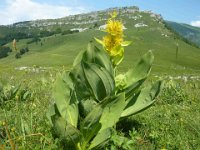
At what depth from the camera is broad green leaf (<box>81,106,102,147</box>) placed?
4.34 m

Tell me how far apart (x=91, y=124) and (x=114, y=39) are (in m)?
1.41

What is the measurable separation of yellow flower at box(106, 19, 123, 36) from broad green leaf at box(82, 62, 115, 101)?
653 mm

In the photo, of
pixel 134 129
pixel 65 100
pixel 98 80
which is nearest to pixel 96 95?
pixel 98 80

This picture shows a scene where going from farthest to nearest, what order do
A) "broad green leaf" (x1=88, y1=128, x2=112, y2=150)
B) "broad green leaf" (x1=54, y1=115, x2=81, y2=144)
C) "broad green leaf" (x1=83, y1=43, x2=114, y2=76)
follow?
"broad green leaf" (x1=83, y1=43, x2=114, y2=76) < "broad green leaf" (x1=88, y1=128, x2=112, y2=150) < "broad green leaf" (x1=54, y1=115, x2=81, y2=144)

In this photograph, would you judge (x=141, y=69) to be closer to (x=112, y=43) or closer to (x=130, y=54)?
(x=112, y=43)

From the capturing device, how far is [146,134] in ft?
17.1

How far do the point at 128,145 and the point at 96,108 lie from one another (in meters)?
0.59

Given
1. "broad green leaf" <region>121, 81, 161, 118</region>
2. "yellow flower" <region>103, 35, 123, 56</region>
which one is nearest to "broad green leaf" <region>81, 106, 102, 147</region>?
"broad green leaf" <region>121, 81, 161, 118</region>

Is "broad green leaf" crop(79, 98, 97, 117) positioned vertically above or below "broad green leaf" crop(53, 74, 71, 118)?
below

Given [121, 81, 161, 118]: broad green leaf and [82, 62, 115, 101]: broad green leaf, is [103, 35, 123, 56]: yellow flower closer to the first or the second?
[82, 62, 115, 101]: broad green leaf

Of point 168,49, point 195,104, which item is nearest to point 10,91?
point 195,104

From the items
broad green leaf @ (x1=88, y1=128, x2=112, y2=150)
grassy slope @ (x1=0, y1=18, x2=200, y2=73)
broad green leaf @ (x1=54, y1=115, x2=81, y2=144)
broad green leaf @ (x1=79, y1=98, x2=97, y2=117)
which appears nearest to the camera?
broad green leaf @ (x1=54, y1=115, x2=81, y2=144)

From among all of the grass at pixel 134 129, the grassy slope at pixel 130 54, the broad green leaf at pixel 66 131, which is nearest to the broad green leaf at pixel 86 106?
the grass at pixel 134 129

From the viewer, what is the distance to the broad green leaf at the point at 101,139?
4277 millimetres
